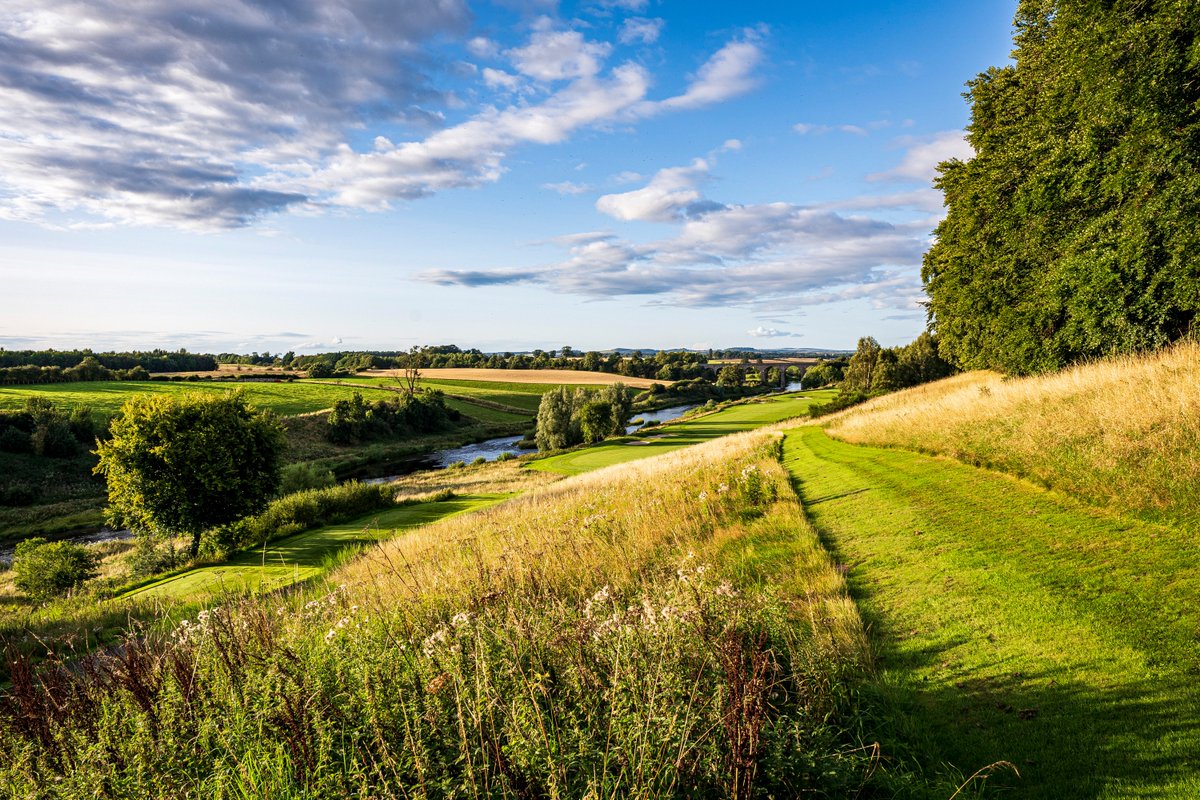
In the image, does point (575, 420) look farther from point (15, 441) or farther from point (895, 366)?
point (15, 441)

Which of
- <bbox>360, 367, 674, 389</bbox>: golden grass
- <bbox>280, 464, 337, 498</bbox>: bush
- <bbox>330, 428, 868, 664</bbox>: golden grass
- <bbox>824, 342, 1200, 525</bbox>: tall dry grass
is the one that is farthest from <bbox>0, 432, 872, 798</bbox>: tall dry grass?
<bbox>360, 367, 674, 389</bbox>: golden grass

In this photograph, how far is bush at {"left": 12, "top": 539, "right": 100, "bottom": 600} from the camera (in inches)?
798

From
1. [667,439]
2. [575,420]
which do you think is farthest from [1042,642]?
[575,420]

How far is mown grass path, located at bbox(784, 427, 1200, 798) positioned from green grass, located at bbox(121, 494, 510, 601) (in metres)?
11.3

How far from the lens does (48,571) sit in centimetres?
2052

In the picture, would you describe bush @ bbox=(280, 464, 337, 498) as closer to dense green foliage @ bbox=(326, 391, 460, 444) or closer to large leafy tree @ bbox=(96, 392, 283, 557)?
large leafy tree @ bbox=(96, 392, 283, 557)

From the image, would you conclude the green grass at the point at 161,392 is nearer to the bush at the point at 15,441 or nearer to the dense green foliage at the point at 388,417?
the bush at the point at 15,441

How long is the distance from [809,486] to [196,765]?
13897 mm

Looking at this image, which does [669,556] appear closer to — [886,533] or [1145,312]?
[886,533]

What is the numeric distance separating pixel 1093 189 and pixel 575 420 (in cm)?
5398

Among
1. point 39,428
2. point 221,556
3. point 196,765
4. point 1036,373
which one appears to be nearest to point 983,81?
point 1036,373

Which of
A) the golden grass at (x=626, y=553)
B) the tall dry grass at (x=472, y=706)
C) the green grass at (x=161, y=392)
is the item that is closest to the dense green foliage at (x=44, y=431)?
the green grass at (x=161, y=392)

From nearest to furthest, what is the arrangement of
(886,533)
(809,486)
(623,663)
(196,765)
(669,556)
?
(196,765)
(623,663)
(669,556)
(886,533)
(809,486)

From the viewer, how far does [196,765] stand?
12.6 feet
